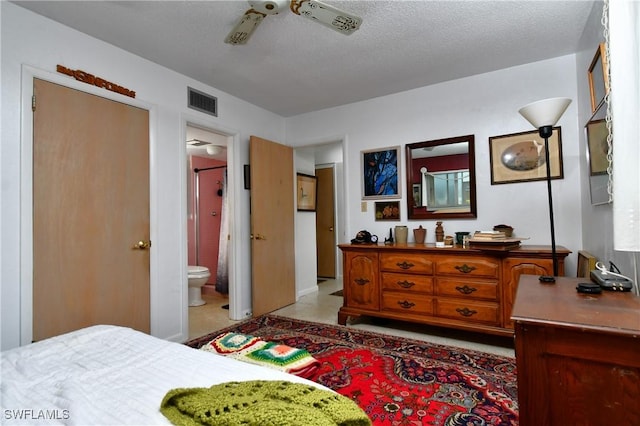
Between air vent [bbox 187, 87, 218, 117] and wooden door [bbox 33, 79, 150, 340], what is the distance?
570mm

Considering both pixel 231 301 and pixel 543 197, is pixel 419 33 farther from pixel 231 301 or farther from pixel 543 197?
pixel 231 301

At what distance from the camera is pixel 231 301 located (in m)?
3.58

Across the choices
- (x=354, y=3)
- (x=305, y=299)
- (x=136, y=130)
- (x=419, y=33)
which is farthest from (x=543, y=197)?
(x=136, y=130)

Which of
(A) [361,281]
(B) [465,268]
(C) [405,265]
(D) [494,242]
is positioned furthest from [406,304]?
(D) [494,242]

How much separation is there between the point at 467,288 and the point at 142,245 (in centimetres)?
281

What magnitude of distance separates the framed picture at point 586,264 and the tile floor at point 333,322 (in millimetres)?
809

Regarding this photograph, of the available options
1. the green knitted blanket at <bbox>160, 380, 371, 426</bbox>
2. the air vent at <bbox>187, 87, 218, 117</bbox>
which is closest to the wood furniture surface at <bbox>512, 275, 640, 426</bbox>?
the green knitted blanket at <bbox>160, 380, 371, 426</bbox>

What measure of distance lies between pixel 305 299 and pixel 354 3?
3.52 m

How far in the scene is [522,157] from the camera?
9.66ft

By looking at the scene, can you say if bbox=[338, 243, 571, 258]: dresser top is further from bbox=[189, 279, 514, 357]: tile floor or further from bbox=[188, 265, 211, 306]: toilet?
bbox=[188, 265, 211, 306]: toilet

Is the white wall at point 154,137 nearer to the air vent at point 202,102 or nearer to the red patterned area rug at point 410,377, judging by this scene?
the air vent at point 202,102

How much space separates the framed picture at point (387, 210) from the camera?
11.8 ft

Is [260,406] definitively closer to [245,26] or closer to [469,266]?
[245,26]

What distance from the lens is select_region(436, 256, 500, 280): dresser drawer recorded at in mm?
2609
